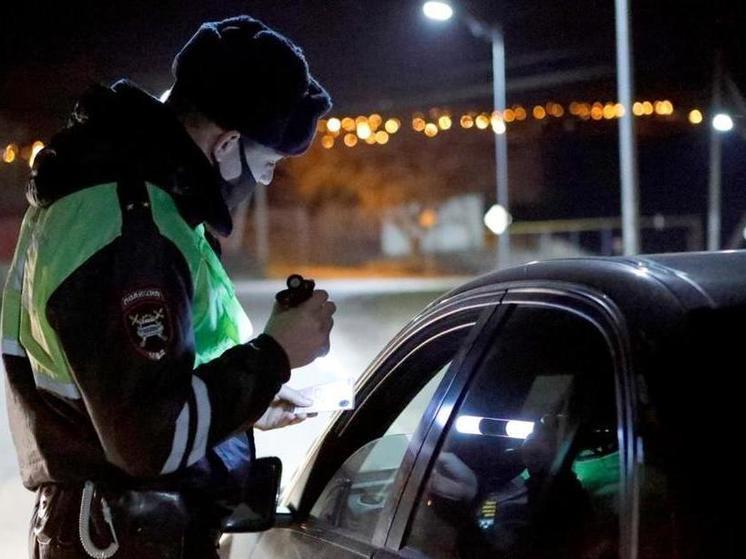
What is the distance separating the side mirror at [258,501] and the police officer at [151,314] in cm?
5

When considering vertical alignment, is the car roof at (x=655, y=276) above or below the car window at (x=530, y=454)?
above

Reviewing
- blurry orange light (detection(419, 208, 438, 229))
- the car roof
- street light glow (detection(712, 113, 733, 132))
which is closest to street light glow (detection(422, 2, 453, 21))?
street light glow (detection(712, 113, 733, 132))

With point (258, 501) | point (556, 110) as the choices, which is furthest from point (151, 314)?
point (556, 110)

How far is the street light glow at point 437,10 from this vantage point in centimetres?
1510

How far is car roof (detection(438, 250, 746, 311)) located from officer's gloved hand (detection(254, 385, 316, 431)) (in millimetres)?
578

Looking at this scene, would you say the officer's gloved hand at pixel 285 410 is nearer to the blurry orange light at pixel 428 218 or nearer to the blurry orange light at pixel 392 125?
the blurry orange light at pixel 428 218

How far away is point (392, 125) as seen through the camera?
4700cm

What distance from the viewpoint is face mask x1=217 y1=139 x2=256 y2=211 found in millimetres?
2236

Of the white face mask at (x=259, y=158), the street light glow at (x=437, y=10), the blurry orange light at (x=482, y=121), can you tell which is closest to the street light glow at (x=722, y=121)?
the street light glow at (x=437, y=10)

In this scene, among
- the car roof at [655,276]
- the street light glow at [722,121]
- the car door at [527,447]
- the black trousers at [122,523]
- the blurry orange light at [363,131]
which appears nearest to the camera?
the car roof at [655,276]

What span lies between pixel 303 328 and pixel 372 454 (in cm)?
65

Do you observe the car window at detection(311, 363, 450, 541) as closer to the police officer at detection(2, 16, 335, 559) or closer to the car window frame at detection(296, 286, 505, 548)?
the car window frame at detection(296, 286, 505, 548)

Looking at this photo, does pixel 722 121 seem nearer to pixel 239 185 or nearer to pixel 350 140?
pixel 239 185

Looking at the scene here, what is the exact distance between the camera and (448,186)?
47312mm
